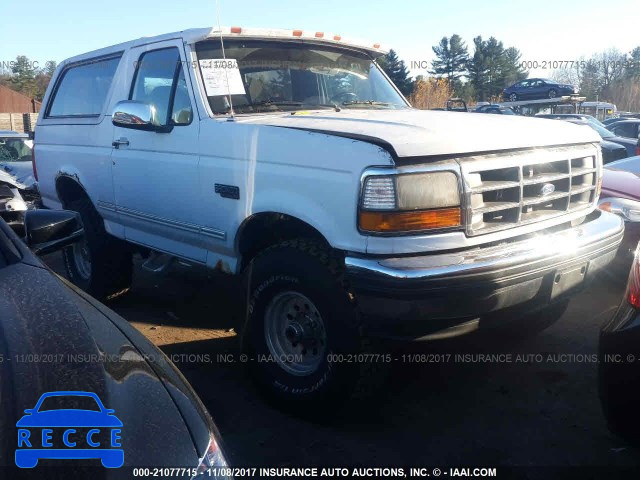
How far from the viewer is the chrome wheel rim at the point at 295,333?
3320mm

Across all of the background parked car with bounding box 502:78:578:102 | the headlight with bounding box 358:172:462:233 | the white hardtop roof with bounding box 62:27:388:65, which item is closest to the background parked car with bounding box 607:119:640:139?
the white hardtop roof with bounding box 62:27:388:65

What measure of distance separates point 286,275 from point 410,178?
2.75 feet

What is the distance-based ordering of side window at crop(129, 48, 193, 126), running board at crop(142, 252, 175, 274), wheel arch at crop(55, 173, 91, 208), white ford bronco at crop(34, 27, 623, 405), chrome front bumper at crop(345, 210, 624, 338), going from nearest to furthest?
chrome front bumper at crop(345, 210, 624, 338) → white ford bronco at crop(34, 27, 623, 405) → side window at crop(129, 48, 193, 126) → running board at crop(142, 252, 175, 274) → wheel arch at crop(55, 173, 91, 208)

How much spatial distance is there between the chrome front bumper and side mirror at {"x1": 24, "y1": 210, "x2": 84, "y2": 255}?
4.13 feet

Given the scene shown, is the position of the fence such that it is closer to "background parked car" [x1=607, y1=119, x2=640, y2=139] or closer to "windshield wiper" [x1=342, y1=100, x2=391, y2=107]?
"background parked car" [x1=607, y1=119, x2=640, y2=139]

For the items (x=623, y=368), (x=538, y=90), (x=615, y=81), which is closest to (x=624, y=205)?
(x=623, y=368)

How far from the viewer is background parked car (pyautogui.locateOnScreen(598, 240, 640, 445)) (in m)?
2.53

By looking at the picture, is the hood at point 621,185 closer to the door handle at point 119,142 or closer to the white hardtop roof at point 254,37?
the white hardtop roof at point 254,37

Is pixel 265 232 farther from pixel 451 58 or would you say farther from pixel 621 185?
pixel 451 58

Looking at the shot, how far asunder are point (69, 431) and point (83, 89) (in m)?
4.68

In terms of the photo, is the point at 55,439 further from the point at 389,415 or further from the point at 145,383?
the point at 389,415

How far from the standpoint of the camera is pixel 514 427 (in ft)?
11.0

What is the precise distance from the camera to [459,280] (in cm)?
283

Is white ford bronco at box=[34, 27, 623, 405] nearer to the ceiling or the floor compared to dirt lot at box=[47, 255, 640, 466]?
nearer to the ceiling
